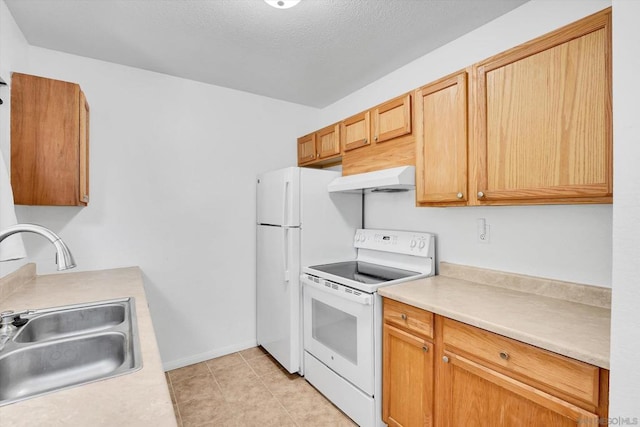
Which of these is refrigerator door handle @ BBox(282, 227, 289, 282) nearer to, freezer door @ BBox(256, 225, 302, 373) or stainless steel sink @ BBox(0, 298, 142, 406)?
freezer door @ BBox(256, 225, 302, 373)

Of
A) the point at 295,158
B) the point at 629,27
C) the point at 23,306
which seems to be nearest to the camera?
the point at 629,27

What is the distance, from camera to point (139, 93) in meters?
2.51

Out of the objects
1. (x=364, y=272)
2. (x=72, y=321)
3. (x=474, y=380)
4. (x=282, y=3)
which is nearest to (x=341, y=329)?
(x=364, y=272)

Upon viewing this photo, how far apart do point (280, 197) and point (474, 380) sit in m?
1.79

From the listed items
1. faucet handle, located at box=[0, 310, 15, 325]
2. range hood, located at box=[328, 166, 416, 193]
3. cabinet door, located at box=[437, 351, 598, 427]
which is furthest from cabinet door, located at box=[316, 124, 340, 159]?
faucet handle, located at box=[0, 310, 15, 325]

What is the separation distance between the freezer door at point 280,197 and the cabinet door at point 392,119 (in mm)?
700

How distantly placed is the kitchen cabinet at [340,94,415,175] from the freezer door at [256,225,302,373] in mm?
774

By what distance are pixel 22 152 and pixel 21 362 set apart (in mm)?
1352

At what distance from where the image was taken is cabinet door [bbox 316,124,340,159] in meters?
2.67

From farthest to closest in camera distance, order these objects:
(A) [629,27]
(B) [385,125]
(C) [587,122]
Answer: (B) [385,125], (C) [587,122], (A) [629,27]

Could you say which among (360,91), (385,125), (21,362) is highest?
(360,91)

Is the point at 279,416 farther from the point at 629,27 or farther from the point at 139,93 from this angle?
the point at 139,93

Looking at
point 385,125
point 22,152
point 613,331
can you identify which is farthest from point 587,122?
point 22,152

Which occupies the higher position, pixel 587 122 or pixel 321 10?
pixel 321 10
